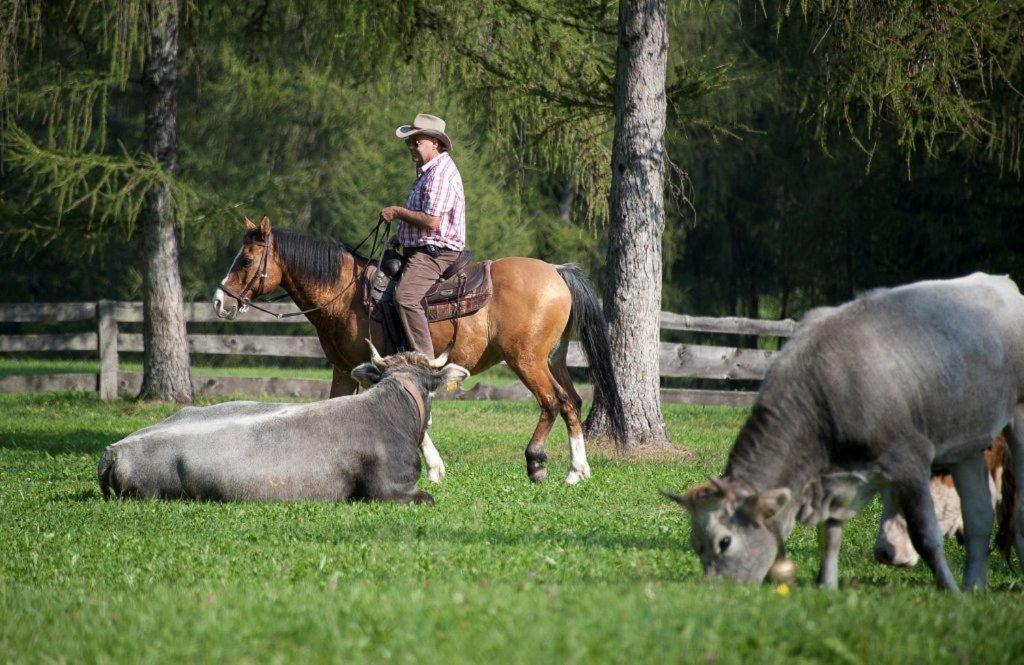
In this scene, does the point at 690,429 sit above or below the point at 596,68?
below

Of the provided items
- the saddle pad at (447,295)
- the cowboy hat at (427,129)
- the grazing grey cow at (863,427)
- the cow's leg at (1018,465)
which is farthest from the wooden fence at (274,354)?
the grazing grey cow at (863,427)

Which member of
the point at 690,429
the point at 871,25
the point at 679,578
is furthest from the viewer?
the point at 690,429

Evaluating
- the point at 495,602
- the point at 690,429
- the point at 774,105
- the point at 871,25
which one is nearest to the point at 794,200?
the point at 774,105

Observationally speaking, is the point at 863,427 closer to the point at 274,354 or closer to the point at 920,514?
the point at 920,514

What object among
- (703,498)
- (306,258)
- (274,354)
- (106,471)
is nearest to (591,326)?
(306,258)

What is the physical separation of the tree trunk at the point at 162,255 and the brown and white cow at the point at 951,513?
14024mm

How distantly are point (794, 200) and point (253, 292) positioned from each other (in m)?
23.2

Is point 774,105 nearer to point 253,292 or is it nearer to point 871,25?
point 871,25

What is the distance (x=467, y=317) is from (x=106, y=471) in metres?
3.71

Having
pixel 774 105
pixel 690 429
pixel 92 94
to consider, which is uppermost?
pixel 774 105

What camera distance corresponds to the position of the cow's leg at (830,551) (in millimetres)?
6418

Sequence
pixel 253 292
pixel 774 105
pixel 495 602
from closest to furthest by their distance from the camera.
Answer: pixel 495 602, pixel 253 292, pixel 774 105

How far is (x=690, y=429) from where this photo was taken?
1781 cm

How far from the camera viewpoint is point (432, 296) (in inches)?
450
